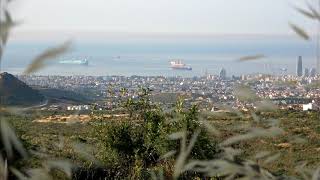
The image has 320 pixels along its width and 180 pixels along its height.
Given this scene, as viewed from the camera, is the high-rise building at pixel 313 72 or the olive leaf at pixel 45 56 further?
the high-rise building at pixel 313 72

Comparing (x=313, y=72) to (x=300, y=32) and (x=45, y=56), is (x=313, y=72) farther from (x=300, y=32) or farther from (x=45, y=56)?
(x=45, y=56)

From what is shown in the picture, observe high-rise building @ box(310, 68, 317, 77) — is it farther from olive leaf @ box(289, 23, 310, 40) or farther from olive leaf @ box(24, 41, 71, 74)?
olive leaf @ box(24, 41, 71, 74)

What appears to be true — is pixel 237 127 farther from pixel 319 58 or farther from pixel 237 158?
pixel 319 58

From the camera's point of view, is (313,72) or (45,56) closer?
(45,56)

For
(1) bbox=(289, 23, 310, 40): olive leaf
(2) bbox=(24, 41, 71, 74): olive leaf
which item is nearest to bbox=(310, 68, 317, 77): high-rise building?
(1) bbox=(289, 23, 310, 40): olive leaf

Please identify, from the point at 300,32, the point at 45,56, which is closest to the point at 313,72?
the point at 300,32

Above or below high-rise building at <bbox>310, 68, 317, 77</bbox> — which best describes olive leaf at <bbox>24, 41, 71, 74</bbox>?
above

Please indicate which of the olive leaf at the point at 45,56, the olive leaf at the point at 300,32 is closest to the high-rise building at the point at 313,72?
the olive leaf at the point at 300,32

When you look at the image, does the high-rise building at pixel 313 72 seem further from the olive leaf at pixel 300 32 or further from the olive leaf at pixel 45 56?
the olive leaf at pixel 45 56

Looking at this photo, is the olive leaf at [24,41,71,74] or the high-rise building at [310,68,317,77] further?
the high-rise building at [310,68,317,77]
